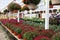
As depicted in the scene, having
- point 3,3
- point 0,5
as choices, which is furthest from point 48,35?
point 0,5

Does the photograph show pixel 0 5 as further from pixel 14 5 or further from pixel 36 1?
pixel 36 1

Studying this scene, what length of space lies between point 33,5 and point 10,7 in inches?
215

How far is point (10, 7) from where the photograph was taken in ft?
34.6

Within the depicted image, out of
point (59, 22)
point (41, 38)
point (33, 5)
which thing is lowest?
point (59, 22)

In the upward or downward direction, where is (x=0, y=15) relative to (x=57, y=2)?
downward

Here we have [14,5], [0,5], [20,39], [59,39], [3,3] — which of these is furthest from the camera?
[0,5]

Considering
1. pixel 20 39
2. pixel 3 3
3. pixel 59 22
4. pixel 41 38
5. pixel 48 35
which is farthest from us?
pixel 3 3

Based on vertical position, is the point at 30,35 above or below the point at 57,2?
below

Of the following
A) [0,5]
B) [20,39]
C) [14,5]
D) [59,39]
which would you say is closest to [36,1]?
[20,39]

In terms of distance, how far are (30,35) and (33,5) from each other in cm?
109

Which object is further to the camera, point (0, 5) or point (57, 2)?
point (0, 5)

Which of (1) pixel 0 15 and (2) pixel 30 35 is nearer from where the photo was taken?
(2) pixel 30 35

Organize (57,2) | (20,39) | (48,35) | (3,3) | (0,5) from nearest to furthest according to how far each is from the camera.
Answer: (57,2) < (48,35) < (20,39) < (3,3) < (0,5)

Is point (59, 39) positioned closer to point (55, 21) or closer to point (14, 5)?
point (55, 21)
